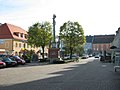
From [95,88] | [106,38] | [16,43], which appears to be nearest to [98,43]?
[106,38]

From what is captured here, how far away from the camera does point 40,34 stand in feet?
219

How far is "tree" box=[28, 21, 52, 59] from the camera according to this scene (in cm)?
6662

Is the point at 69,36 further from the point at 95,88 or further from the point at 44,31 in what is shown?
the point at 95,88

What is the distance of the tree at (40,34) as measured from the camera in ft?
219

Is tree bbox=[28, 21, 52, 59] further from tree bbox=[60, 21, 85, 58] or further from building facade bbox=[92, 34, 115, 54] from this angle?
building facade bbox=[92, 34, 115, 54]

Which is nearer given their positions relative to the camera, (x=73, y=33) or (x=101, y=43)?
(x=73, y=33)

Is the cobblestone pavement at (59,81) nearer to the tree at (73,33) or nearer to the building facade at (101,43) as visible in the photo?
the tree at (73,33)

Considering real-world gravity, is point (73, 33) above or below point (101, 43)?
below

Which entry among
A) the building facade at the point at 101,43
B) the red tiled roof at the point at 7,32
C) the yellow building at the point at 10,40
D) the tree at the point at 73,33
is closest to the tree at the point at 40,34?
the tree at the point at 73,33

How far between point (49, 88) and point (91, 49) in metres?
167

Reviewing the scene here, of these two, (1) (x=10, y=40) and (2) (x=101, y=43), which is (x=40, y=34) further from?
(2) (x=101, y=43)

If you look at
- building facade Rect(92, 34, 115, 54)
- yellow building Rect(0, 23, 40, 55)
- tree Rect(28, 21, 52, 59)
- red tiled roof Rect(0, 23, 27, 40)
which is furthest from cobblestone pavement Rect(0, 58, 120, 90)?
building facade Rect(92, 34, 115, 54)

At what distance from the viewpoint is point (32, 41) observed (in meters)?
68.4

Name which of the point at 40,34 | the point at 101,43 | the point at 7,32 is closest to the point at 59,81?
the point at 40,34
